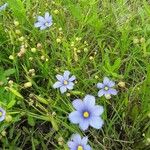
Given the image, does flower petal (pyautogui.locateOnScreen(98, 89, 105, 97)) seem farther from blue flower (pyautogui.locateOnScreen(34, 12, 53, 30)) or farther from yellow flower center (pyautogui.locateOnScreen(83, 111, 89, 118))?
blue flower (pyautogui.locateOnScreen(34, 12, 53, 30))

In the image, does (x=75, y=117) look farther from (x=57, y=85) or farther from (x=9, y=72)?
(x=9, y=72)

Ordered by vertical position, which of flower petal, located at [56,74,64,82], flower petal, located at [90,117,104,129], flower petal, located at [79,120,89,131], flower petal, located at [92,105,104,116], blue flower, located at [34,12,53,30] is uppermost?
blue flower, located at [34,12,53,30]

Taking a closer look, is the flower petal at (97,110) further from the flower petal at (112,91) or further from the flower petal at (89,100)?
the flower petal at (112,91)

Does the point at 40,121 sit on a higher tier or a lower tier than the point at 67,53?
lower

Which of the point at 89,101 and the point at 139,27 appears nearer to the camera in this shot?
the point at 89,101

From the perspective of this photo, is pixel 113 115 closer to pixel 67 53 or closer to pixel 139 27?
pixel 67 53

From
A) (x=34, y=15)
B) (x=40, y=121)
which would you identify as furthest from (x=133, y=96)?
(x=34, y=15)

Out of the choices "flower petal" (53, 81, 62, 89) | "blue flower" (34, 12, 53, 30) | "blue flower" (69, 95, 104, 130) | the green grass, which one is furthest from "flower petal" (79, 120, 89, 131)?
"blue flower" (34, 12, 53, 30)
